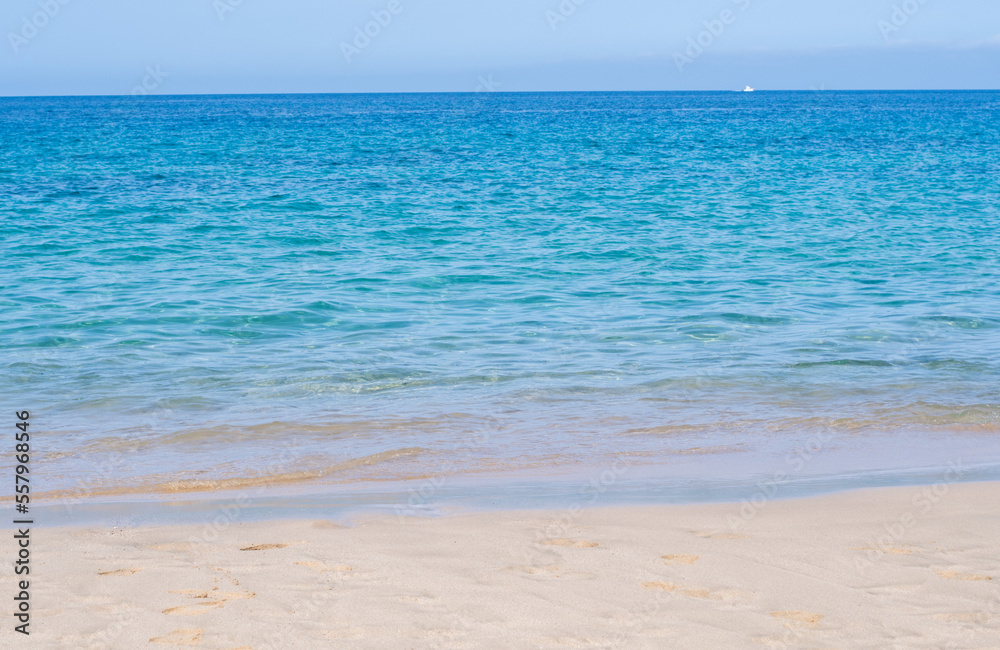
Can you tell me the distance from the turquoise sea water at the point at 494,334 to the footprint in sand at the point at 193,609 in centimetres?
184

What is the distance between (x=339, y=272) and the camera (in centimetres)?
1364

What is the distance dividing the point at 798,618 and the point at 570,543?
124 centimetres

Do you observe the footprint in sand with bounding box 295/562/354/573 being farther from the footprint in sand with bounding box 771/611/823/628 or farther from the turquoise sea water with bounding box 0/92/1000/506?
the footprint in sand with bounding box 771/611/823/628

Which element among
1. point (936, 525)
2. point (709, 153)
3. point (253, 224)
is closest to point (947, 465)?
point (936, 525)

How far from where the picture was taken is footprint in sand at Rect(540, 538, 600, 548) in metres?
4.64

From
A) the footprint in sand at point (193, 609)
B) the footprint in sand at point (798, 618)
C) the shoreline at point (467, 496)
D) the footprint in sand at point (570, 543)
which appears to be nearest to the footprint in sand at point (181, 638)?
the footprint in sand at point (193, 609)

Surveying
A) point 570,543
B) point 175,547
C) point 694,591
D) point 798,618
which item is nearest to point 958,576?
point 798,618

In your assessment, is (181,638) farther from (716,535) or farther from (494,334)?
(494,334)

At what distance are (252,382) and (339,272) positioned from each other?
5730 millimetres

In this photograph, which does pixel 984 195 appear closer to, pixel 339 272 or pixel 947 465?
pixel 339 272

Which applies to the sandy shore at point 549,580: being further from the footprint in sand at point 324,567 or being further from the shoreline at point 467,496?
the shoreline at point 467,496

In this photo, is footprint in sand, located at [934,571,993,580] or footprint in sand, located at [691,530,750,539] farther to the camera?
footprint in sand, located at [691,530,750,539]

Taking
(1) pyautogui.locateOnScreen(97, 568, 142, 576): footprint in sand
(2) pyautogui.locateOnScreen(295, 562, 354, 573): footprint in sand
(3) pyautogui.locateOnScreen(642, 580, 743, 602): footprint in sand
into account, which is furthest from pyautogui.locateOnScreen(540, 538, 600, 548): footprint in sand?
(1) pyautogui.locateOnScreen(97, 568, 142, 576): footprint in sand

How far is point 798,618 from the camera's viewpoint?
386cm
